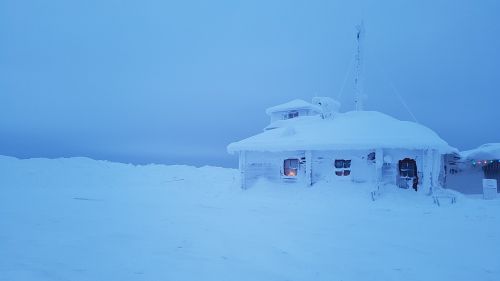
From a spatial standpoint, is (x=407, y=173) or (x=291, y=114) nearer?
(x=407, y=173)

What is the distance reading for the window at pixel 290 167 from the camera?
20.4 meters

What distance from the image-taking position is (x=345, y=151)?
18609 mm

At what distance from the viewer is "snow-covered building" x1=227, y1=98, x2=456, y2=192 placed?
17.2m

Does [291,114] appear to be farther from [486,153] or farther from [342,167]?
[486,153]

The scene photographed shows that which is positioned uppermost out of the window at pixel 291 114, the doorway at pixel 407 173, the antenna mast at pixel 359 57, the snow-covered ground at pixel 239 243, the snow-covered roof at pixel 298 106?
the antenna mast at pixel 359 57

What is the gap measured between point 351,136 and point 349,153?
3.31ft

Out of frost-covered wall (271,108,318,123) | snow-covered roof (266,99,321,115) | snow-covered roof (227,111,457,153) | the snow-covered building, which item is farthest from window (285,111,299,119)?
the snow-covered building

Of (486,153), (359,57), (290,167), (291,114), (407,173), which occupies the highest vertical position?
(359,57)

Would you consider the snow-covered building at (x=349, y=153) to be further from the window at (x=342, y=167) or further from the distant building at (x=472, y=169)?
the distant building at (x=472, y=169)

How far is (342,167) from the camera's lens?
18.8m

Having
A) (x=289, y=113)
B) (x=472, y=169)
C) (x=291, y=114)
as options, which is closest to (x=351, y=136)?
(x=291, y=114)

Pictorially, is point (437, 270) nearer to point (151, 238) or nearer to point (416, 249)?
point (416, 249)

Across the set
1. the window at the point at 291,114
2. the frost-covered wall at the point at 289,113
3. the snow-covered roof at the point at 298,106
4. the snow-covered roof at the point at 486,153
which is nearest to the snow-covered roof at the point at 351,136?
the snow-covered roof at the point at 298,106

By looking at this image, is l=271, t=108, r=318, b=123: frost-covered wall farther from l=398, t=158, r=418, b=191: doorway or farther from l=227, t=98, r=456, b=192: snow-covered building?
l=398, t=158, r=418, b=191: doorway
